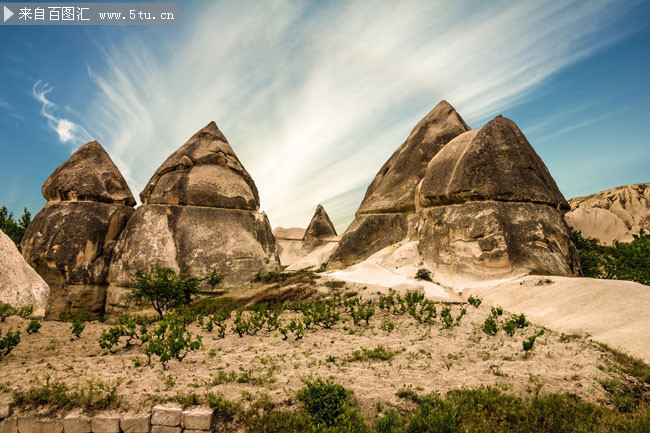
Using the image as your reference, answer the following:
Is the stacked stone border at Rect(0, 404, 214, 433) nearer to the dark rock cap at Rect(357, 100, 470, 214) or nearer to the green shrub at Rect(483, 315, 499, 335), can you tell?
the green shrub at Rect(483, 315, 499, 335)

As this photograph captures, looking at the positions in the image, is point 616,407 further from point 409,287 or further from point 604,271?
point 604,271

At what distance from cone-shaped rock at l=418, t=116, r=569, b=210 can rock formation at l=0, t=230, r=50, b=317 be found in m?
13.0

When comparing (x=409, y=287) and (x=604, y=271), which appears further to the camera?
(x=604, y=271)

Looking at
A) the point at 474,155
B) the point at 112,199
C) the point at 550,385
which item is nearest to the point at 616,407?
the point at 550,385

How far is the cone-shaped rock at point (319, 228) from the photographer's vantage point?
34.5 m

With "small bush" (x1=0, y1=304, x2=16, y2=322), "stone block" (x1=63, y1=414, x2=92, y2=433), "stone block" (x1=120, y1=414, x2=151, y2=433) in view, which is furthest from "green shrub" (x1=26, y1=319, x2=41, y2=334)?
"stone block" (x1=120, y1=414, x2=151, y2=433)

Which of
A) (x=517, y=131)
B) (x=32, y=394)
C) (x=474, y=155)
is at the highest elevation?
(x=517, y=131)

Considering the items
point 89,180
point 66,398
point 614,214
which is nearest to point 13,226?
point 89,180

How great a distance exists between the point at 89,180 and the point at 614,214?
90.4 feet

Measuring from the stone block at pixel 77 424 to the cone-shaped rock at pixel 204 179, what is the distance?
34.8 ft

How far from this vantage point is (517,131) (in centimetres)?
1473

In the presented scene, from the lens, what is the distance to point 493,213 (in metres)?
12.4

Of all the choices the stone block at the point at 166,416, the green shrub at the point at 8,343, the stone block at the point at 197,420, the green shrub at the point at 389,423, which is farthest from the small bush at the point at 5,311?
the green shrub at the point at 389,423

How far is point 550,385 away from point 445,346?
1921mm
